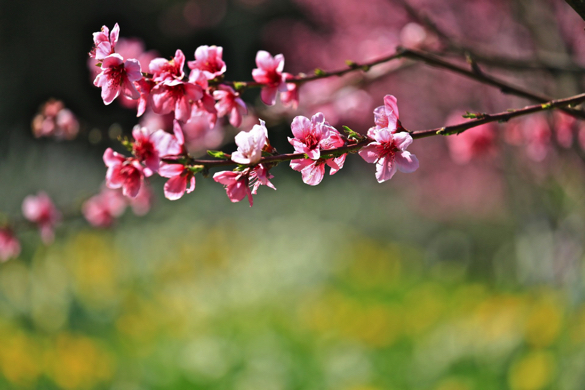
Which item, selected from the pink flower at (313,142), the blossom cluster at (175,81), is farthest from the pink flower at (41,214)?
the pink flower at (313,142)

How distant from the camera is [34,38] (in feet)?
26.9

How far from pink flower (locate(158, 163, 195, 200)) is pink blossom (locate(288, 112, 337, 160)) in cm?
23

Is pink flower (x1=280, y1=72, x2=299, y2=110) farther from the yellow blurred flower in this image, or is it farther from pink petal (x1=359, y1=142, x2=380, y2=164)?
the yellow blurred flower

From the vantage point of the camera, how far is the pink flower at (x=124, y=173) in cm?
101

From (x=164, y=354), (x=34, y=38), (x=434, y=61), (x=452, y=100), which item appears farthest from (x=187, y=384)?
(x=34, y=38)

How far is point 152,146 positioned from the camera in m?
0.99

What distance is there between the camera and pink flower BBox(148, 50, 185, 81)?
3.41 ft

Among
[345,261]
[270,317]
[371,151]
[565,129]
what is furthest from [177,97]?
[345,261]

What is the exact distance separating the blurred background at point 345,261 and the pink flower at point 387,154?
2.78 feet

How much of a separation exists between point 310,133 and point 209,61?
0.34 m

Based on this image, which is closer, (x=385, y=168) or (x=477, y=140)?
(x=385, y=168)

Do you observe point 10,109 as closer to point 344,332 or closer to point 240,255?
point 240,255

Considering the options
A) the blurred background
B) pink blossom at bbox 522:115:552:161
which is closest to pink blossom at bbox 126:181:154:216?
the blurred background

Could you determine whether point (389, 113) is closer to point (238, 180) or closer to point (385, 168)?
point (385, 168)
